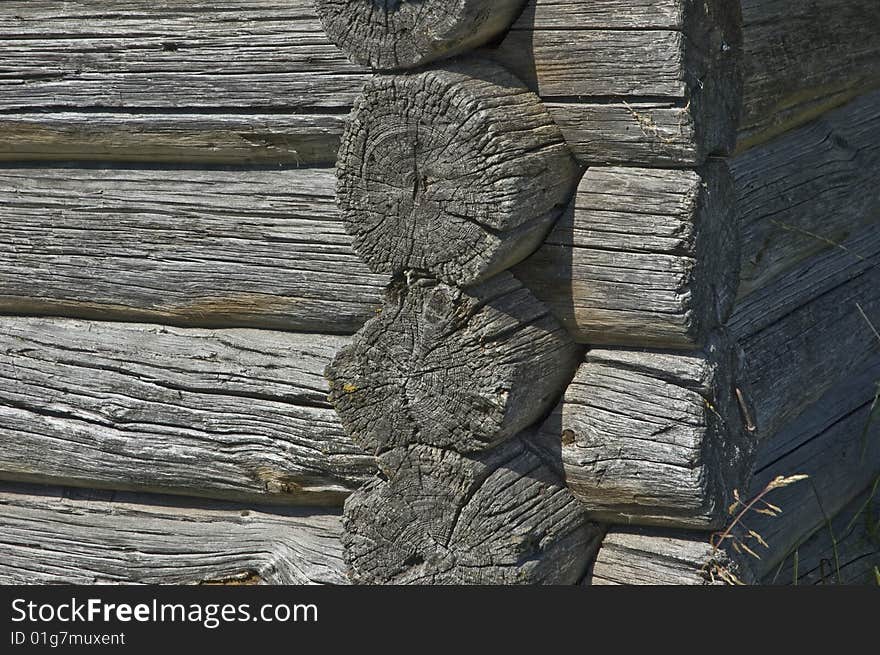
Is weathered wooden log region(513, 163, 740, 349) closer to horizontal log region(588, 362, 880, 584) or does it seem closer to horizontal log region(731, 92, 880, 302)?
horizontal log region(731, 92, 880, 302)

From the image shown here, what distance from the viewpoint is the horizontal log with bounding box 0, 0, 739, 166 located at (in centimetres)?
212

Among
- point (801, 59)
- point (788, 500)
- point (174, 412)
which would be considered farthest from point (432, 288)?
point (788, 500)

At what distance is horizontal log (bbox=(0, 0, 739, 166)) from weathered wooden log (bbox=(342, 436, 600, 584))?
68 cm

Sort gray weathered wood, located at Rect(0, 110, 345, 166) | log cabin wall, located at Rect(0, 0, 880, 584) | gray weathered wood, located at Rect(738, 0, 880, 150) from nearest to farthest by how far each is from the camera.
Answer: log cabin wall, located at Rect(0, 0, 880, 584)
gray weathered wood, located at Rect(738, 0, 880, 150)
gray weathered wood, located at Rect(0, 110, 345, 166)

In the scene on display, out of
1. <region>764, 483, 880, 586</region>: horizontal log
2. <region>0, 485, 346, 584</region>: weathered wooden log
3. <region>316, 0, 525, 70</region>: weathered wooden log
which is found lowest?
<region>764, 483, 880, 586</region>: horizontal log

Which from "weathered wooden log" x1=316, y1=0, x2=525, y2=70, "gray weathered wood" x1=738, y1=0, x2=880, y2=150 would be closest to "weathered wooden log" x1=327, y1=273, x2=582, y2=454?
"weathered wooden log" x1=316, y1=0, x2=525, y2=70

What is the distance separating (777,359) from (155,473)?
159 centimetres

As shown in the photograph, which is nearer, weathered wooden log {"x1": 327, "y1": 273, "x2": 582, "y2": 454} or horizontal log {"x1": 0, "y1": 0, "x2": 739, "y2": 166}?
horizontal log {"x1": 0, "y1": 0, "x2": 739, "y2": 166}

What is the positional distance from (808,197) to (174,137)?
1633mm

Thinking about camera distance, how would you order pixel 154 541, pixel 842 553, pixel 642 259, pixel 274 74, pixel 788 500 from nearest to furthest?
pixel 642 259, pixel 274 74, pixel 154 541, pixel 788 500, pixel 842 553

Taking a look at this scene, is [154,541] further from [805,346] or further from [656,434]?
[805,346]

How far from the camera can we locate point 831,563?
134 inches

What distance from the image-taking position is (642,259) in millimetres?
2209

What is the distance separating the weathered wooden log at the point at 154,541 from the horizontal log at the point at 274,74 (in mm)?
923
